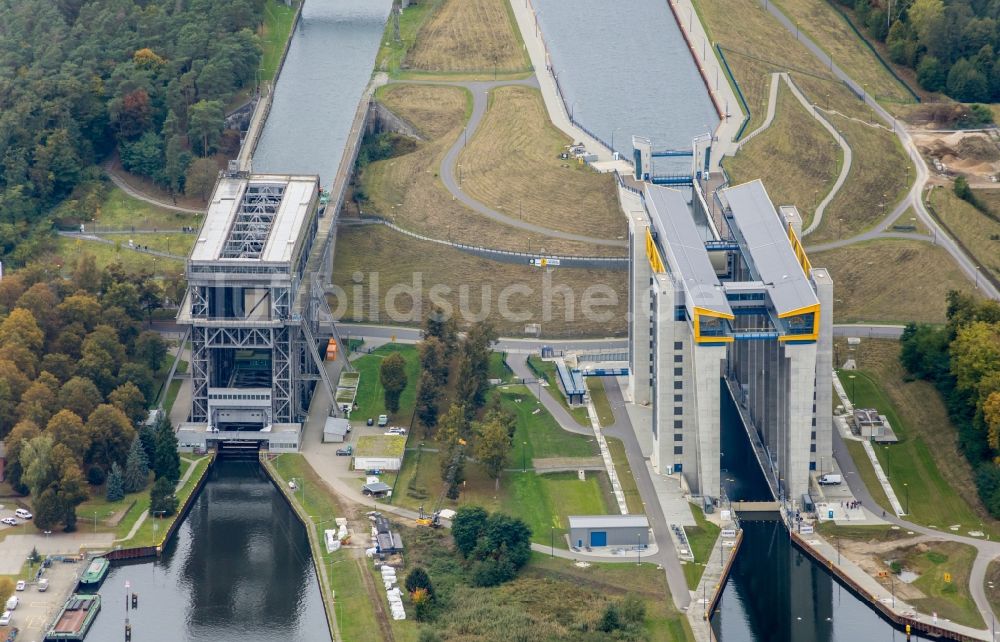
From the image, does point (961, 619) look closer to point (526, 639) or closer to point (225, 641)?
point (526, 639)

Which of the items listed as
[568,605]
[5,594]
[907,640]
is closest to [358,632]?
[568,605]

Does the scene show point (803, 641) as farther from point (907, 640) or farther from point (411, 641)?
point (411, 641)

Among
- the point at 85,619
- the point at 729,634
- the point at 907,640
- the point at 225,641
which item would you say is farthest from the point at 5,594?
the point at 907,640

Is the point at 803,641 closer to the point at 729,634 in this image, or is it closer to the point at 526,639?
the point at 729,634

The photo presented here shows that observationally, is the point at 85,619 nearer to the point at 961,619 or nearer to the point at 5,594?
the point at 5,594

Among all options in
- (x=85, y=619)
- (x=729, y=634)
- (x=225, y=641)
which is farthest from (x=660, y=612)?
(x=85, y=619)
